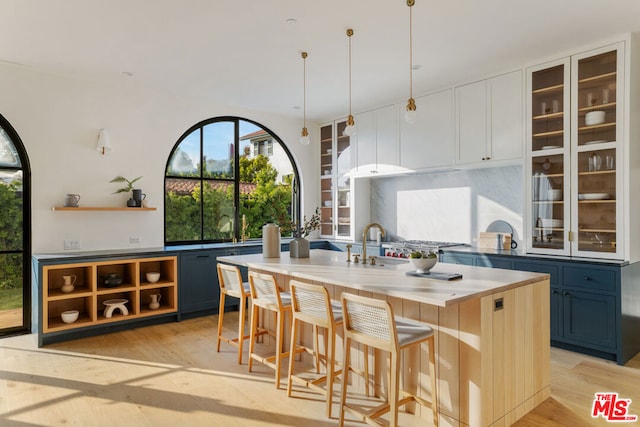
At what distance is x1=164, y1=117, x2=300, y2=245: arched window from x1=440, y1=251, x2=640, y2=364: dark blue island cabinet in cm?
321

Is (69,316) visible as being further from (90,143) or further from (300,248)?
(300,248)

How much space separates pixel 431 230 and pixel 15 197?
4.96 meters

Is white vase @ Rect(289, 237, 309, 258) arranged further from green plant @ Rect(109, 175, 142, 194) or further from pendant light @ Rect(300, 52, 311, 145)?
green plant @ Rect(109, 175, 142, 194)

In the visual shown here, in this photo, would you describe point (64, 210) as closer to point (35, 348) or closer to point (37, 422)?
point (35, 348)

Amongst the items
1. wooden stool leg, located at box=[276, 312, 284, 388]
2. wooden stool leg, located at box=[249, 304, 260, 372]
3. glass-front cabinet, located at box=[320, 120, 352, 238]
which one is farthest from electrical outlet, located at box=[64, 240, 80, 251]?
glass-front cabinet, located at box=[320, 120, 352, 238]

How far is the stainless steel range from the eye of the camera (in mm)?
5020

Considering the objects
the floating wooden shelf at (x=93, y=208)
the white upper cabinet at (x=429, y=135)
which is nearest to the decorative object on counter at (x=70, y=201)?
the floating wooden shelf at (x=93, y=208)

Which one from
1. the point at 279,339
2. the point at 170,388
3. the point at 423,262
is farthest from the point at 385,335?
the point at 170,388

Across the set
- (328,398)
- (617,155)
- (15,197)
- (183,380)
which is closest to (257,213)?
(15,197)

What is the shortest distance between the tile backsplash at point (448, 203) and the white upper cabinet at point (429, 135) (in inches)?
Answer: 15.8

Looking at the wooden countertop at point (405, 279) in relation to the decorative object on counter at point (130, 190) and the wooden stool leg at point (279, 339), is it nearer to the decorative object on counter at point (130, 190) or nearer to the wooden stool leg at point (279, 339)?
the wooden stool leg at point (279, 339)

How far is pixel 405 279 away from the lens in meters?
2.69

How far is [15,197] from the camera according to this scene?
4484 mm

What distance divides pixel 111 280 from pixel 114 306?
28 centimetres
